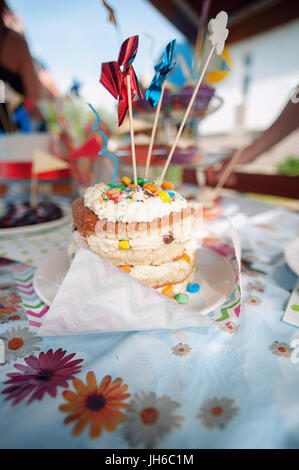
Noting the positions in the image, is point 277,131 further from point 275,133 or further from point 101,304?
point 101,304

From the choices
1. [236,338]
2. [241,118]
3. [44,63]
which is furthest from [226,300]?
[241,118]

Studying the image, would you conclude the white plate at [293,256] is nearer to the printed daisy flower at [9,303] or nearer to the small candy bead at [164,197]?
the small candy bead at [164,197]

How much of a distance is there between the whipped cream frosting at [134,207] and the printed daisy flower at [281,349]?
36cm

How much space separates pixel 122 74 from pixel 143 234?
37 centimetres

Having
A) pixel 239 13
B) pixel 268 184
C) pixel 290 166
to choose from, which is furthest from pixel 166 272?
pixel 290 166

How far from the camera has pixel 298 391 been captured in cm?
41

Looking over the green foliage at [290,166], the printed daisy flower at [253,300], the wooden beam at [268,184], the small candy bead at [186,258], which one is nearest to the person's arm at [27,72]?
the wooden beam at [268,184]

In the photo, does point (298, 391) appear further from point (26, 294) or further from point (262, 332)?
point (26, 294)

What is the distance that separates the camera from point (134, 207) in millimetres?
636

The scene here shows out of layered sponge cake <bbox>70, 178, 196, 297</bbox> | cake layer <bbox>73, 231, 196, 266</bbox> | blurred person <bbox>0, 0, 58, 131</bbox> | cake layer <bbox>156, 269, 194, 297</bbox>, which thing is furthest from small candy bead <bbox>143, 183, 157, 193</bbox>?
blurred person <bbox>0, 0, 58, 131</bbox>

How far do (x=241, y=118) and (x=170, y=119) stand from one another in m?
5.44

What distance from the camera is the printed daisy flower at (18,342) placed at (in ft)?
1.60

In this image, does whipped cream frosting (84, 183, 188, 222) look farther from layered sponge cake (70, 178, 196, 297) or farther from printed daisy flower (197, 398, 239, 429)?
printed daisy flower (197, 398, 239, 429)

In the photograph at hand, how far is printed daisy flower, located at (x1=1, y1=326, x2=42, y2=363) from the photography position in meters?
0.49
